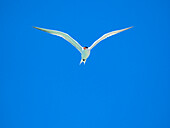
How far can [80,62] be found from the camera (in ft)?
59.6

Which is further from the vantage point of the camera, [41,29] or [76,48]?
[76,48]

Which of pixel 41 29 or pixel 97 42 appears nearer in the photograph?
pixel 41 29

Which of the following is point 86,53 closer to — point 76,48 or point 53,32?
point 76,48

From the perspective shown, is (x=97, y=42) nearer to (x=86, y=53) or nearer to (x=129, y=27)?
(x=86, y=53)

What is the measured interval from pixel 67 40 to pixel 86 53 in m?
1.42

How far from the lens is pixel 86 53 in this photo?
17.5 m

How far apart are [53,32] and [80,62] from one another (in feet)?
9.27

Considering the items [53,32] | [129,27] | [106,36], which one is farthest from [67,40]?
[129,27]

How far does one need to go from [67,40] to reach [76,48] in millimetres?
1007

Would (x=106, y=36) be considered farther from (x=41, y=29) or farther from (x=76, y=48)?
(x=41, y=29)

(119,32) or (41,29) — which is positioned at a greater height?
(119,32)

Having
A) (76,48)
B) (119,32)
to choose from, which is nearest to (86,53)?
(76,48)

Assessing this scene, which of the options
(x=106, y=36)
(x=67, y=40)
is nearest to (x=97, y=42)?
(x=106, y=36)

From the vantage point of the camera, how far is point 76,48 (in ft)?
57.9
